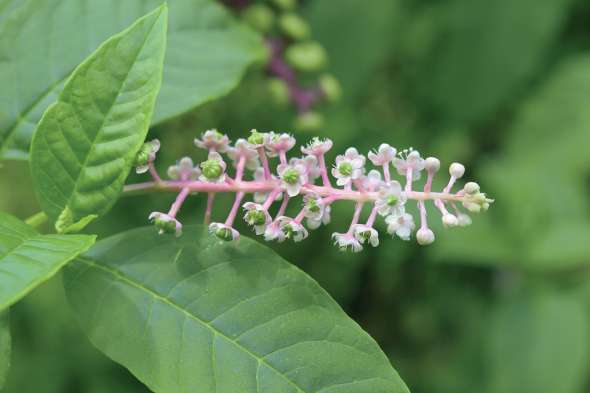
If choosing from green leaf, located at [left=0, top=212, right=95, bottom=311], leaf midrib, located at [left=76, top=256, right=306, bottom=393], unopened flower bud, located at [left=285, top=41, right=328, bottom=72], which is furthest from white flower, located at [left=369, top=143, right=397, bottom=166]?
unopened flower bud, located at [left=285, top=41, right=328, bottom=72]

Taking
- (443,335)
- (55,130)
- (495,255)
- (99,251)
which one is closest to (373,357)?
(99,251)

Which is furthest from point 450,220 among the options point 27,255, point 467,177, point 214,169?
point 467,177

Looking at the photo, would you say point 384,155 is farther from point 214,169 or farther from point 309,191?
point 214,169

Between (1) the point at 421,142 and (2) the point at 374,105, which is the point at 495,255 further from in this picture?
(2) the point at 374,105

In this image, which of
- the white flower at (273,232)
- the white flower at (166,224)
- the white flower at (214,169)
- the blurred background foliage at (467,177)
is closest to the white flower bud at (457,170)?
the white flower at (273,232)

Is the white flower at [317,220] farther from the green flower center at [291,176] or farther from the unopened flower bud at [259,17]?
the unopened flower bud at [259,17]

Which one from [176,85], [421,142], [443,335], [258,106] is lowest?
[443,335]
